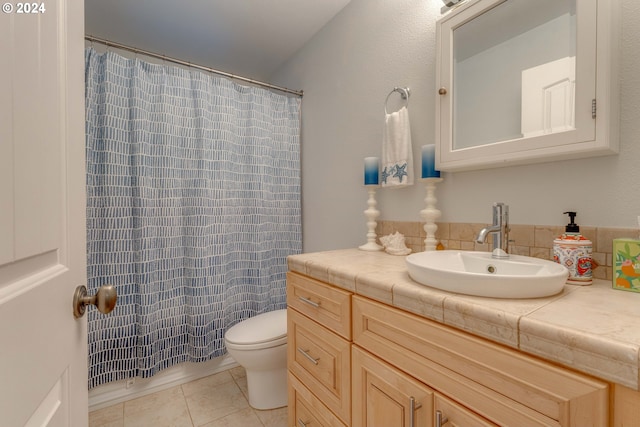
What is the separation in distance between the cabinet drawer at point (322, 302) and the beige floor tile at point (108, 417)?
3.81ft

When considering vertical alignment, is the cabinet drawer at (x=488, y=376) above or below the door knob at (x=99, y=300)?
below

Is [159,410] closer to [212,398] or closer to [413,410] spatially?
Result: [212,398]

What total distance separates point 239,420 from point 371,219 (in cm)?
126

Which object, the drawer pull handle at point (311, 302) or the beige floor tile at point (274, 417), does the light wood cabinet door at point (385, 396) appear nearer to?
the drawer pull handle at point (311, 302)

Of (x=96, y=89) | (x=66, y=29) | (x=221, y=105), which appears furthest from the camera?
(x=221, y=105)

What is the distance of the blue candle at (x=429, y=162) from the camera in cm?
120

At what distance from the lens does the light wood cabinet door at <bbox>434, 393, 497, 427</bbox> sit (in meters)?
0.59

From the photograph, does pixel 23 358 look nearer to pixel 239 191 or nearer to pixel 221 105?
pixel 239 191

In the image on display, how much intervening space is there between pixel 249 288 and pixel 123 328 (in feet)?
2.43

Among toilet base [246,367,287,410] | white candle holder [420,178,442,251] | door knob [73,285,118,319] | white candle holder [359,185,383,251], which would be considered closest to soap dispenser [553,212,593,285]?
white candle holder [420,178,442,251]

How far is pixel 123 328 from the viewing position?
1550mm

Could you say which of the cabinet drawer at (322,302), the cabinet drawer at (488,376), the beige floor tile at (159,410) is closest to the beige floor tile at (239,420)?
the beige floor tile at (159,410)

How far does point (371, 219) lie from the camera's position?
4.92 feet

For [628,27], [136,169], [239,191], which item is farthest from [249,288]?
[628,27]
